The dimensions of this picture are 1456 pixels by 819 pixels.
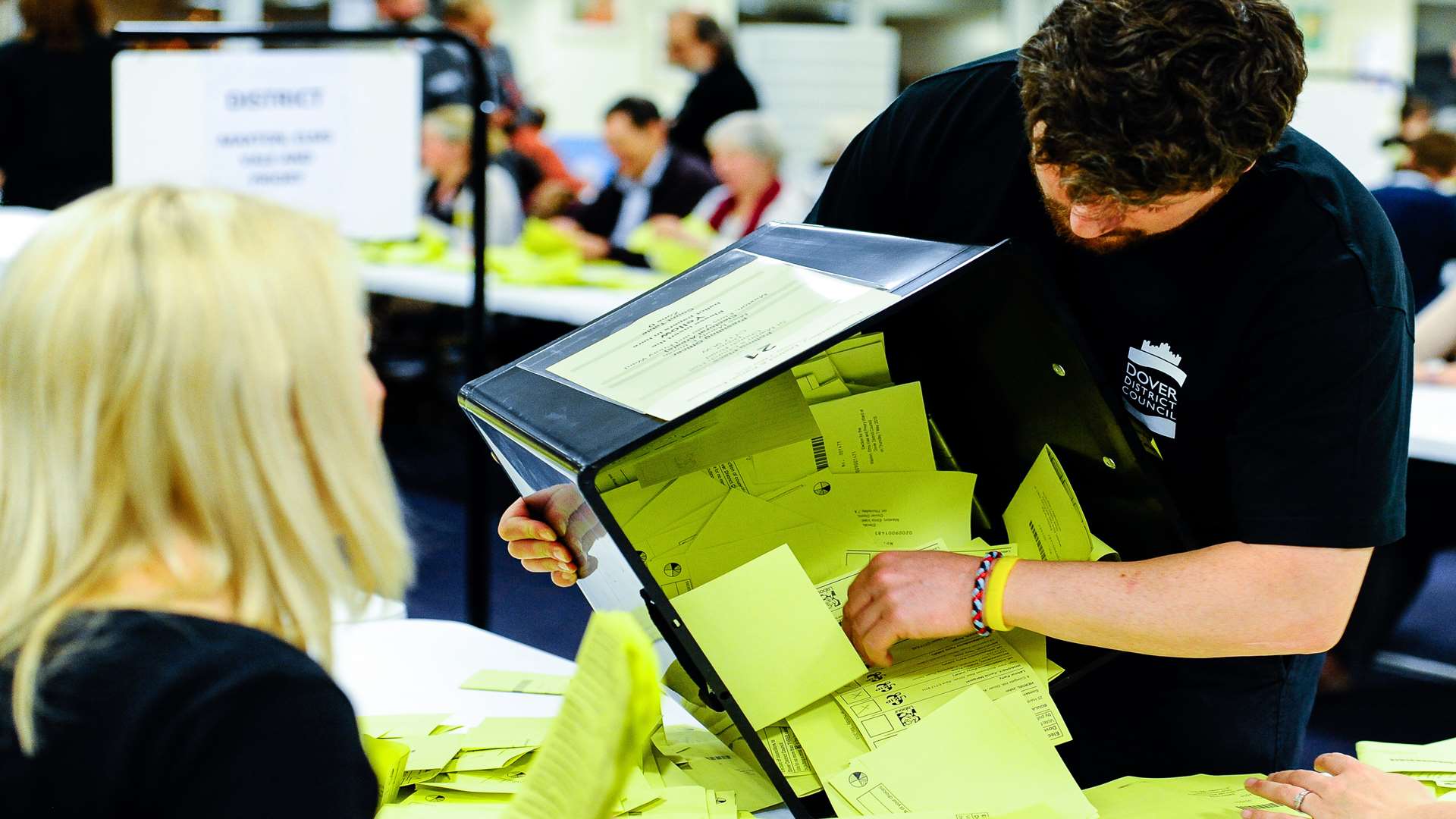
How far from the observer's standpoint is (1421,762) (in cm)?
102

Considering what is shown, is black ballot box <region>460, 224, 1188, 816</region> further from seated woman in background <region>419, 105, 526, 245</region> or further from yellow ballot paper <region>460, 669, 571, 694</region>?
seated woman in background <region>419, 105, 526, 245</region>

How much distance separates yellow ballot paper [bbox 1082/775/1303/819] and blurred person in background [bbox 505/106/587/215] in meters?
4.24

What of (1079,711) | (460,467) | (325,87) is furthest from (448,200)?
(1079,711)

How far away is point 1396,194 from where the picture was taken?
301cm

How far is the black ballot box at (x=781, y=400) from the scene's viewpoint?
829mm

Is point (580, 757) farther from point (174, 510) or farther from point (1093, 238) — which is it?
point (1093, 238)

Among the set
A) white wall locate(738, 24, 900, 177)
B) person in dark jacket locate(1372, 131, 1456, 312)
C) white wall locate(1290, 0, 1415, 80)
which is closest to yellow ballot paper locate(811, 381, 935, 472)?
person in dark jacket locate(1372, 131, 1456, 312)

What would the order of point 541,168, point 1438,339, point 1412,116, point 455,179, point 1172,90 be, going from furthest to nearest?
point 1412,116 → point 541,168 → point 455,179 → point 1438,339 → point 1172,90

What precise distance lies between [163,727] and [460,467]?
431 centimetres

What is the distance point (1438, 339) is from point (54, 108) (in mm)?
3328

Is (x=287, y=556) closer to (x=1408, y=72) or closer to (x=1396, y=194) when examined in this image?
(x=1396, y=194)

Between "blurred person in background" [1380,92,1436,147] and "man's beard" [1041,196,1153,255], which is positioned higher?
"blurred person in background" [1380,92,1436,147]

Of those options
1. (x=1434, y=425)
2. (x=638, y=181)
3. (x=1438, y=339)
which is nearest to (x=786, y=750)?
(x=1434, y=425)

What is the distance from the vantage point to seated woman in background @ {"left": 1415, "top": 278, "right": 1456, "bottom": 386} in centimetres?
270
